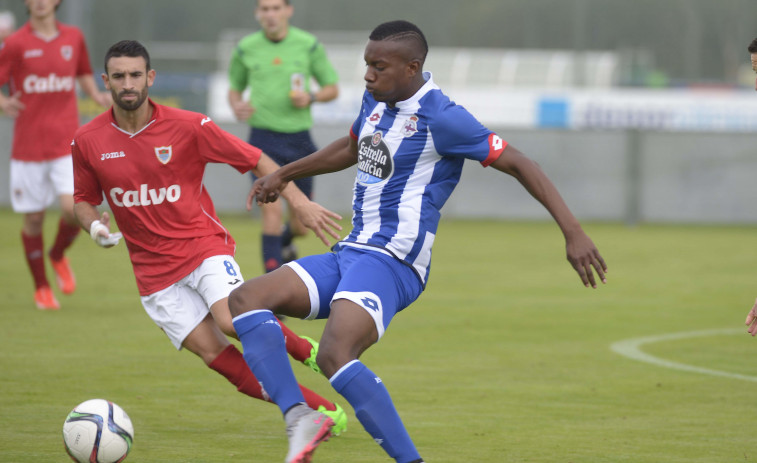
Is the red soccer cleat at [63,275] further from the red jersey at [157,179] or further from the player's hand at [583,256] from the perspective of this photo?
the player's hand at [583,256]

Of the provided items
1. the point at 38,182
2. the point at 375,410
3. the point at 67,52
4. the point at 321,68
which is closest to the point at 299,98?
the point at 321,68

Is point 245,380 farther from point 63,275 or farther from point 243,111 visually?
point 63,275

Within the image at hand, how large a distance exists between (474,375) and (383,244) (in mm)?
2628

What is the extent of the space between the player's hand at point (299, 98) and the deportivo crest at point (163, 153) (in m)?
4.32

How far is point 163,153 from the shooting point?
19.8 feet

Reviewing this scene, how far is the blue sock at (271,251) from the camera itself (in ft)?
32.0

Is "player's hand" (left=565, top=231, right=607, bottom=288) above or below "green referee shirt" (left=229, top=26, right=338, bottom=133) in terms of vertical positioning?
above

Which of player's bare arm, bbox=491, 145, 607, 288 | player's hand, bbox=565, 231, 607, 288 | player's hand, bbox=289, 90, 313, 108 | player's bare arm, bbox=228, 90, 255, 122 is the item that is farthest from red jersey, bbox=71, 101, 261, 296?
player's hand, bbox=289, 90, 313, 108

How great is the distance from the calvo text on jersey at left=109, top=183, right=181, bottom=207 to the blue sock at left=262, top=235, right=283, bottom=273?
3.71 m

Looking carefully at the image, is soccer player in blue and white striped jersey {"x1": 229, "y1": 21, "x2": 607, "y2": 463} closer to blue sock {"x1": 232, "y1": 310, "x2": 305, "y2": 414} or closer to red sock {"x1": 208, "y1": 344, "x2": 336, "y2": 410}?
blue sock {"x1": 232, "y1": 310, "x2": 305, "y2": 414}

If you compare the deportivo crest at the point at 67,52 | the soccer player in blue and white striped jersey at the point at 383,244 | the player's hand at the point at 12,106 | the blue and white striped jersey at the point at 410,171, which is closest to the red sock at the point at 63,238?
the player's hand at the point at 12,106

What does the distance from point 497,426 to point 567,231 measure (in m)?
1.74

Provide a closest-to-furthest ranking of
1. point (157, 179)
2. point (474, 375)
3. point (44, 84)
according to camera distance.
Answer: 1. point (157, 179)
2. point (474, 375)
3. point (44, 84)

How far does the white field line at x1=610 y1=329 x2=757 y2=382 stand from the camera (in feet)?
25.2
